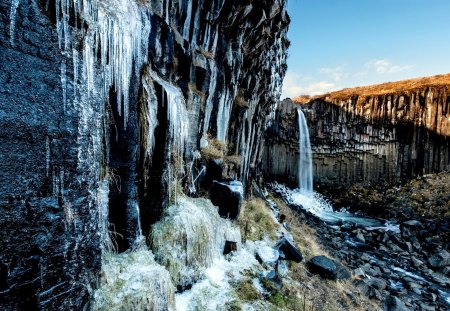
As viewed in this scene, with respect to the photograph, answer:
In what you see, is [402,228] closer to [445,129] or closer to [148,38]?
[445,129]

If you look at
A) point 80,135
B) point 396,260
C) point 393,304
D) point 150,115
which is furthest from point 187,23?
point 396,260

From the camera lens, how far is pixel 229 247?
19.3 feet

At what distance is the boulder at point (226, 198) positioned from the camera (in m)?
6.88

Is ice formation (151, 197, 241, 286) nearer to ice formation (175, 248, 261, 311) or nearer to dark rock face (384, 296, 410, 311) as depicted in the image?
ice formation (175, 248, 261, 311)

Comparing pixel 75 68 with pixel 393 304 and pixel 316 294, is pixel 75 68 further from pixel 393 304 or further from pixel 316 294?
pixel 393 304

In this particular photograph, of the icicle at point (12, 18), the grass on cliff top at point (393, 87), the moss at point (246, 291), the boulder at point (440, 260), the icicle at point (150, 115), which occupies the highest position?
the grass on cliff top at point (393, 87)

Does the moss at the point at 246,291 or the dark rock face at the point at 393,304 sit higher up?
the moss at the point at 246,291

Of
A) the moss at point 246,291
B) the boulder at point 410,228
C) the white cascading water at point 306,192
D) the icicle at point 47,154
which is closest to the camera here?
the icicle at point 47,154

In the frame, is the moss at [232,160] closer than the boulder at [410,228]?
Yes

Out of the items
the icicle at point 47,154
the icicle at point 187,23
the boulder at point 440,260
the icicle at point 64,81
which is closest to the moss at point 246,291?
the icicle at point 47,154

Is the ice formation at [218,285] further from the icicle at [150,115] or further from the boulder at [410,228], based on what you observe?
the boulder at [410,228]

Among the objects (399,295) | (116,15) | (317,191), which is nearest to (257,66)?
(116,15)

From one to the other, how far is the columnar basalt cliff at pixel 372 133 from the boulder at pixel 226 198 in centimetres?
1891

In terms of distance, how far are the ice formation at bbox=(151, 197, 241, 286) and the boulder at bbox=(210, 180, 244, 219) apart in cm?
105
